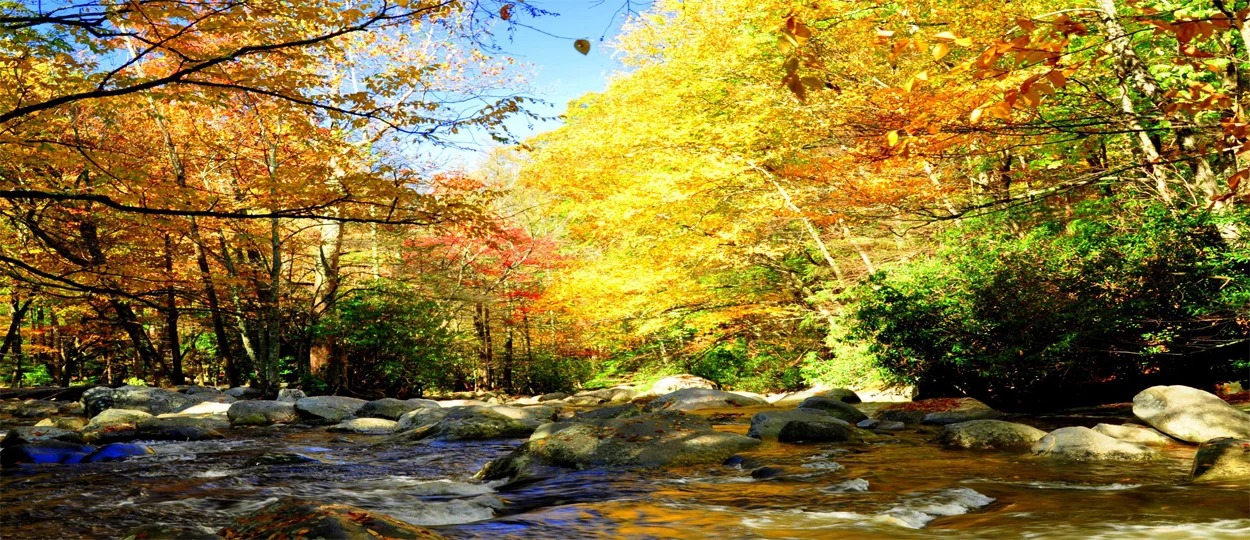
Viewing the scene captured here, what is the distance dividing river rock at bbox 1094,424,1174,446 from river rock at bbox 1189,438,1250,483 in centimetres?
142

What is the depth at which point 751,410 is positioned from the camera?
11.7 meters

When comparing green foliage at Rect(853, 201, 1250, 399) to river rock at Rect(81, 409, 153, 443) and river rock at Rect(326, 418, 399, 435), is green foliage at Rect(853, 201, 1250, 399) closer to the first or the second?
river rock at Rect(326, 418, 399, 435)

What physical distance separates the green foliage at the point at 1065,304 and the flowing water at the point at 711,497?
2.55 m

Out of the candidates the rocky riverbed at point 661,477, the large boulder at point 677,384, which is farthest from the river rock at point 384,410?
the large boulder at point 677,384

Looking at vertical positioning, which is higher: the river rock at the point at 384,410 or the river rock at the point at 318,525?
the river rock at the point at 318,525

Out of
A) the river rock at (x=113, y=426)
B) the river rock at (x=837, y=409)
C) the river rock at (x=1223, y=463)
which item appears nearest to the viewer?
the river rock at (x=1223, y=463)

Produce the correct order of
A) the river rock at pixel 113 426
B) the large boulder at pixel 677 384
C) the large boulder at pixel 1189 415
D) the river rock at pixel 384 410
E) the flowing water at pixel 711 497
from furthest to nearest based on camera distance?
the large boulder at pixel 677 384 < the river rock at pixel 384 410 < the river rock at pixel 113 426 < the large boulder at pixel 1189 415 < the flowing water at pixel 711 497

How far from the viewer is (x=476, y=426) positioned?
28.2 feet

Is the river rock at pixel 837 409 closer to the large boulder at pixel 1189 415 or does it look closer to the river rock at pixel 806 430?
the river rock at pixel 806 430

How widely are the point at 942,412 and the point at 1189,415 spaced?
7.85 feet

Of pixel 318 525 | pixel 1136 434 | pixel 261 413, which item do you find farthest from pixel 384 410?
pixel 1136 434

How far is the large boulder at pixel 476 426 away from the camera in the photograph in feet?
28.0

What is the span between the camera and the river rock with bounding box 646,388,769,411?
1231 cm

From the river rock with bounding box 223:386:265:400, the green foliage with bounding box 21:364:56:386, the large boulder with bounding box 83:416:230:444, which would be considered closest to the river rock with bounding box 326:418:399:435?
the large boulder with bounding box 83:416:230:444
